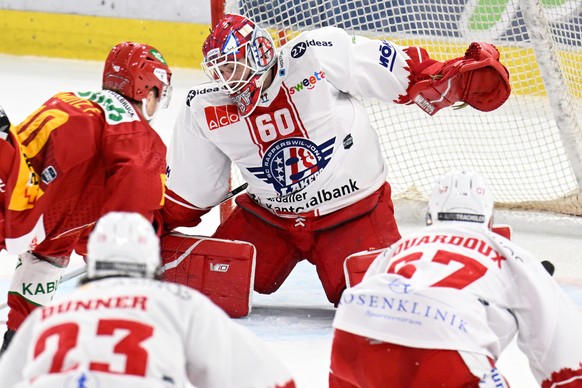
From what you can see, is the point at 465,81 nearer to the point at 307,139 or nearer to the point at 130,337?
the point at 307,139

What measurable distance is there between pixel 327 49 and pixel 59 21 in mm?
5829

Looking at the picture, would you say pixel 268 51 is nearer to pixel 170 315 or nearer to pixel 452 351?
pixel 452 351

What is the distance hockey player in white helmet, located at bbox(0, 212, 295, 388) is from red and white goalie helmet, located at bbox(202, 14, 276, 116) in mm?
1847

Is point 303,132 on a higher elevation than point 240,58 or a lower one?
lower

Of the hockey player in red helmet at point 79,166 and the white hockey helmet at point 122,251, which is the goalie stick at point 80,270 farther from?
the white hockey helmet at point 122,251

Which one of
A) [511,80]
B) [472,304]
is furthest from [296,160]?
[511,80]

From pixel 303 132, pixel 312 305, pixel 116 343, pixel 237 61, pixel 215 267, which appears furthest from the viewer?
pixel 312 305

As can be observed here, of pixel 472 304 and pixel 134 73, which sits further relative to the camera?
pixel 134 73

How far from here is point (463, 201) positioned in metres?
2.98

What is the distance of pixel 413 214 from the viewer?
592 centimetres

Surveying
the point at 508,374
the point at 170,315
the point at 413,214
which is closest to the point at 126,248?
the point at 170,315

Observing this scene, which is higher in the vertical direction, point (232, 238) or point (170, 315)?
point (170, 315)

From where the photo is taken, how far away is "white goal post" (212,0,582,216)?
5.52m

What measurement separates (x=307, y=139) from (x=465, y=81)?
0.58 m
